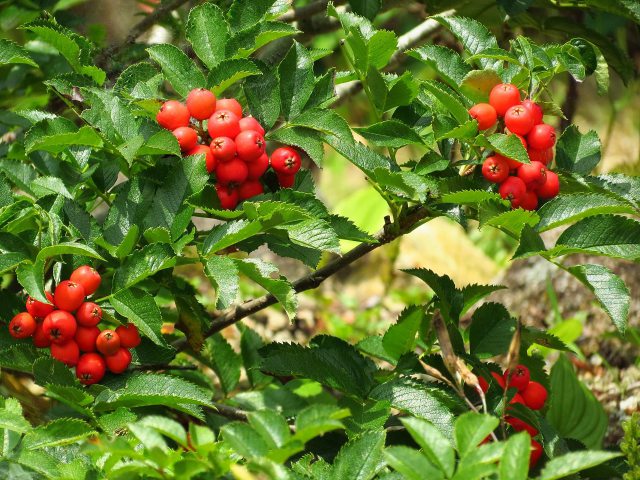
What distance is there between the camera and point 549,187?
6.04 feet

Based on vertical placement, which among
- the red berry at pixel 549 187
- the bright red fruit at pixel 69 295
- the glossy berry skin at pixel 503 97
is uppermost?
the glossy berry skin at pixel 503 97

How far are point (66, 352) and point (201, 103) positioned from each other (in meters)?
0.56

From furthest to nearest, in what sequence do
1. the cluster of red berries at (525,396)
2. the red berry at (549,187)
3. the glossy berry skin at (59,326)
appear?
the cluster of red berries at (525,396) < the red berry at (549,187) < the glossy berry skin at (59,326)

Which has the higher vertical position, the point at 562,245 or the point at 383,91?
the point at 383,91

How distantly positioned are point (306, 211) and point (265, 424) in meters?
0.51

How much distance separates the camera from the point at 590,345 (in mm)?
3684

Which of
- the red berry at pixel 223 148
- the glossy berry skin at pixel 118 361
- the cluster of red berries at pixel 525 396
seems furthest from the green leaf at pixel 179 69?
the cluster of red berries at pixel 525 396

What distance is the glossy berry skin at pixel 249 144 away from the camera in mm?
1770

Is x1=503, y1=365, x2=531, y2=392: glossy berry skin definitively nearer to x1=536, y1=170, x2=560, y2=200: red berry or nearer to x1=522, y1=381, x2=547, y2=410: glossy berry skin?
x1=522, y1=381, x2=547, y2=410: glossy berry skin

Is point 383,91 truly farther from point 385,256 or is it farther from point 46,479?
point 385,256

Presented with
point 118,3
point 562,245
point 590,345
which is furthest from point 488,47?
point 118,3

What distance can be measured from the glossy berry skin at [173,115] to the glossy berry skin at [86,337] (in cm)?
43

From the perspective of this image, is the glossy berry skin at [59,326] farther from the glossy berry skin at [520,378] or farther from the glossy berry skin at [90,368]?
the glossy berry skin at [520,378]

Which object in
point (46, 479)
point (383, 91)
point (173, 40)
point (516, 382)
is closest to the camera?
point (46, 479)
